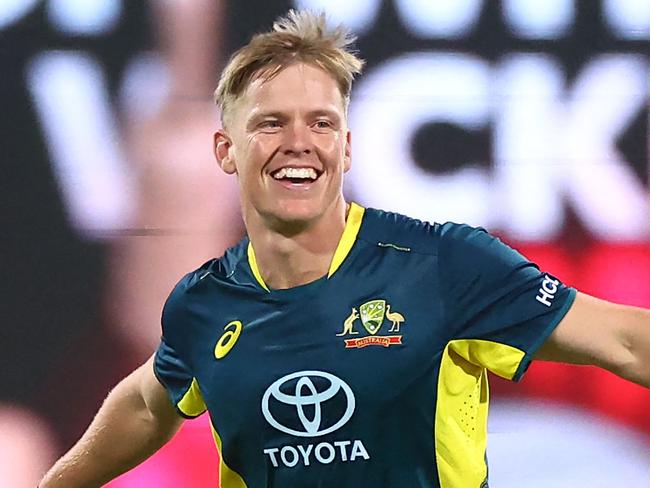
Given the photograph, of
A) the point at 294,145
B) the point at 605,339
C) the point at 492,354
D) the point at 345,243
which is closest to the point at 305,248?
the point at 345,243

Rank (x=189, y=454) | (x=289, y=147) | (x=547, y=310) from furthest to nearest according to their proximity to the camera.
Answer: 1. (x=189, y=454)
2. (x=289, y=147)
3. (x=547, y=310)

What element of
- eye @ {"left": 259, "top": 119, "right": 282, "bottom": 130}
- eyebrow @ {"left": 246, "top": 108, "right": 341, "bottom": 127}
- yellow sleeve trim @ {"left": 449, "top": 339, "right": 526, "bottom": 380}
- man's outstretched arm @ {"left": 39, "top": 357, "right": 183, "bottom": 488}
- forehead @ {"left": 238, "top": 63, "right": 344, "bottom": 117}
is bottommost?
man's outstretched arm @ {"left": 39, "top": 357, "right": 183, "bottom": 488}

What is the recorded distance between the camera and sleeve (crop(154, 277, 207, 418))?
7.62 ft

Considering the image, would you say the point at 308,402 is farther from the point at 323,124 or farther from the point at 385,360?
the point at 323,124

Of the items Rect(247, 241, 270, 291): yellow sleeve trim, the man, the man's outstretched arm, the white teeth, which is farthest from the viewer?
the man's outstretched arm

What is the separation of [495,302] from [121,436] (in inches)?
36.9

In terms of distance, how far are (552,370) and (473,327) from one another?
141 cm

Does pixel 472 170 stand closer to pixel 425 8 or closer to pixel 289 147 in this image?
pixel 425 8

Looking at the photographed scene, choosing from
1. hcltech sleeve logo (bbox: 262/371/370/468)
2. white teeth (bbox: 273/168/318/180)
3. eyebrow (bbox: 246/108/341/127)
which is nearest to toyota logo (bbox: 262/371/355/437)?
hcltech sleeve logo (bbox: 262/371/370/468)

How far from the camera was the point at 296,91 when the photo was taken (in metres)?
2.16

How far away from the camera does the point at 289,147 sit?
7.04 feet

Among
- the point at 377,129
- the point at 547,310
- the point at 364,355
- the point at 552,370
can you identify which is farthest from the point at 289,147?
the point at 552,370

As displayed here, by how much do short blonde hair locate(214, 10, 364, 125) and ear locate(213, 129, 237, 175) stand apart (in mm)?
86

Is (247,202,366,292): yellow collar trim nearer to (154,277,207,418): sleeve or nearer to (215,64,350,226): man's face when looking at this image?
(215,64,350,226): man's face
